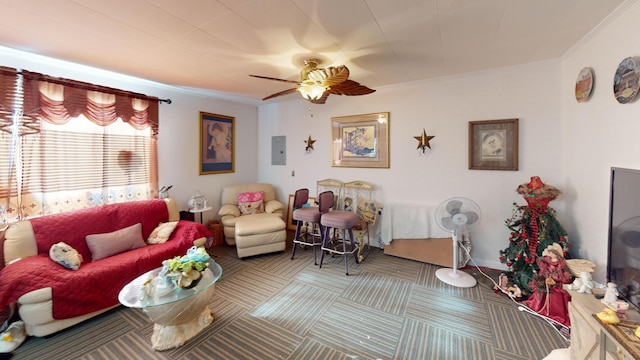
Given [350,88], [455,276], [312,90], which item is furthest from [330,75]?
[455,276]

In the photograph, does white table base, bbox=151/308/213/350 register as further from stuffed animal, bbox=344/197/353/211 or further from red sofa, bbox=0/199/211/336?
stuffed animal, bbox=344/197/353/211

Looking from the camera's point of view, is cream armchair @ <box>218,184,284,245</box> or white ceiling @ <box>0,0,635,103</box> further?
cream armchair @ <box>218,184,284,245</box>

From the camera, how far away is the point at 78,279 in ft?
6.77

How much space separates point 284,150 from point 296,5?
321cm

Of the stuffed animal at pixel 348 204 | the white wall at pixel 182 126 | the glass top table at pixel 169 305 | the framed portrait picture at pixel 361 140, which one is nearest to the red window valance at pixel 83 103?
the white wall at pixel 182 126

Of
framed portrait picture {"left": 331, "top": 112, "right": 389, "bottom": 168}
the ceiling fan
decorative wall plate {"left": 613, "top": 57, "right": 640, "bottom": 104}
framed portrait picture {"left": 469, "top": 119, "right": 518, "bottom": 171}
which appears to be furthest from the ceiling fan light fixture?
decorative wall plate {"left": 613, "top": 57, "right": 640, "bottom": 104}

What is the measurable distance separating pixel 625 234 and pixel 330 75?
2274mm

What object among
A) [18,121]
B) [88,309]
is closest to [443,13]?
[88,309]

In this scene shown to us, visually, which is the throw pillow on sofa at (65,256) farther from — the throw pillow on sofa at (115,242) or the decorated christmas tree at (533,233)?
the decorated christmas tree at (533,233)

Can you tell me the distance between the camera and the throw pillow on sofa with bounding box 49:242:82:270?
2199mm

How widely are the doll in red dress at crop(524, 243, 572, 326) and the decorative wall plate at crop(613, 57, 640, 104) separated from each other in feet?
4.32

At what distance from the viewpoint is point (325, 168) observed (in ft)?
14.1

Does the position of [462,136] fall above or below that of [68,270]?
above

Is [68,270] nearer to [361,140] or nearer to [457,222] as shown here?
[361,140]
